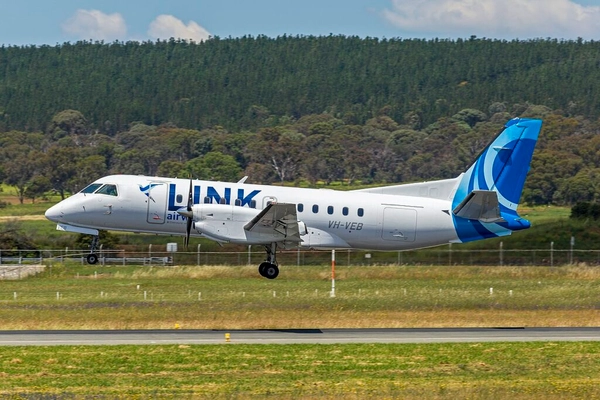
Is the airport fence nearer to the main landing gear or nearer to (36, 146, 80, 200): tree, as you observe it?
the main landing gear

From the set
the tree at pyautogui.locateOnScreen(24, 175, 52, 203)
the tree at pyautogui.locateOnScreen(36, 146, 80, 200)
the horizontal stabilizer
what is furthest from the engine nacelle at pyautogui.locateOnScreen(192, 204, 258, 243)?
the tree at pyautogui.locateOnScreen(36, 146, 80, 200)

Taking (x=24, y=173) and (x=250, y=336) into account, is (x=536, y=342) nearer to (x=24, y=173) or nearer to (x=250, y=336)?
(x=250, y=336)

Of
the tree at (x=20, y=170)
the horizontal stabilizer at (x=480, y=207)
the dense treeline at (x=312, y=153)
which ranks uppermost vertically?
the dense treeline at (x=312, y=153)

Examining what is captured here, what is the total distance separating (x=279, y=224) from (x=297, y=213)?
1554 mm

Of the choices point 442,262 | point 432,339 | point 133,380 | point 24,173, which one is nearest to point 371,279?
point 442,262

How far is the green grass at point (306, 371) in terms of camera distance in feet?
64.6

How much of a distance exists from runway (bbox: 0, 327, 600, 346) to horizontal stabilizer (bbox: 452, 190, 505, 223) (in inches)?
322

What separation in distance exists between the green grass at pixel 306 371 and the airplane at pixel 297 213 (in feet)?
36.2

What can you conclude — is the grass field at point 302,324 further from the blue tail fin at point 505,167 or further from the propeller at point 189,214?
the blue tail fin at point 505,167

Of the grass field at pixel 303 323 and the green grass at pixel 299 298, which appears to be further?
the green grass at pixel 299 298

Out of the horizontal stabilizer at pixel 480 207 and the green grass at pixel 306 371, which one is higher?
the horizontal stabilizer at pixel 480 207

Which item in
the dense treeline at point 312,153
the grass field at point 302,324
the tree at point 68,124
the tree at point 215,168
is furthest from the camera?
the tree at point 68,124

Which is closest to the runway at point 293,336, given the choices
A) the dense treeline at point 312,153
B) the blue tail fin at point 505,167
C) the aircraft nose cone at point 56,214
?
the aircraft nose cone at point 56,214

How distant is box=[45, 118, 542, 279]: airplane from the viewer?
35312 mm
